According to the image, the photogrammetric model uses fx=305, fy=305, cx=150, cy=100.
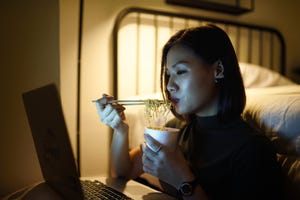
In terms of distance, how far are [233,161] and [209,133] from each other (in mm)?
142

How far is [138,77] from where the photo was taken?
6.33ft

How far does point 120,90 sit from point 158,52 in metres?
0.37

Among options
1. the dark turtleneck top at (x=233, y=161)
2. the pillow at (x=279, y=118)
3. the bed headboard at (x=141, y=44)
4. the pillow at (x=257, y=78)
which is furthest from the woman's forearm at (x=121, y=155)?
the pillow at (x=257, y=78)

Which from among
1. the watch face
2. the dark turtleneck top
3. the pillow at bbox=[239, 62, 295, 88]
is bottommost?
the watch face

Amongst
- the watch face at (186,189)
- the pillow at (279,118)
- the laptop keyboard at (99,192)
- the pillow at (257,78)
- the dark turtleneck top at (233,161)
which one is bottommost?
the laptop keyboard at (99,192)

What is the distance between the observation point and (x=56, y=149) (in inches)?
29.3

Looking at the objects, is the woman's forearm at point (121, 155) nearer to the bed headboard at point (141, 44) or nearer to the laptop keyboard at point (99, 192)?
the laptop keyboard at point (99, 192)

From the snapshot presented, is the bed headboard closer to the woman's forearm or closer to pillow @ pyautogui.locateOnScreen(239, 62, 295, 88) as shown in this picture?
pillow @ pyautogui.locateOnScreen(239, 62, 295, 88)

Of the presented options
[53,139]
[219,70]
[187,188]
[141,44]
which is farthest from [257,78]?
[53,139]

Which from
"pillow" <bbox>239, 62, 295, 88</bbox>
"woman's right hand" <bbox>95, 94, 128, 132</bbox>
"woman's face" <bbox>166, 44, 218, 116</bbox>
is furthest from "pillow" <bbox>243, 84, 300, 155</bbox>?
"pillow" <bbox>239, 62, 295, 88</bbox>

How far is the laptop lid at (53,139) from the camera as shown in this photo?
26.1 inches

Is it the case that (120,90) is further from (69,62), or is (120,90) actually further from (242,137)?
(242,137)

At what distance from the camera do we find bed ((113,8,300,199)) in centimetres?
90

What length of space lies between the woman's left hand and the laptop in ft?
0.32
